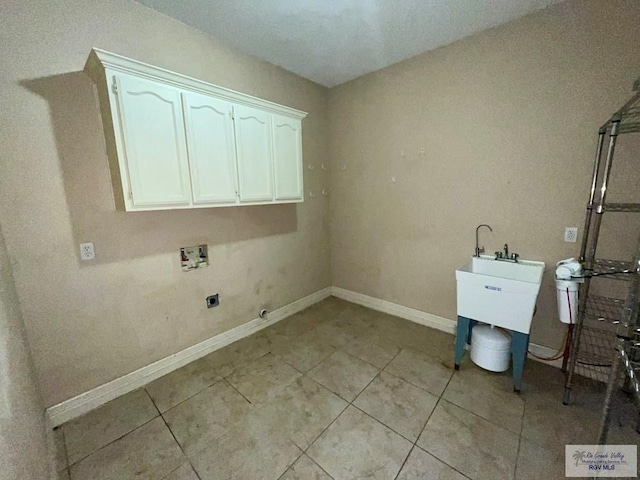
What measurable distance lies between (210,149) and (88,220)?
2.93ft

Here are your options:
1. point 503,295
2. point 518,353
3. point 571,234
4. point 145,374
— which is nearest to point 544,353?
point 518,353

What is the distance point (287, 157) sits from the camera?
2404 mm

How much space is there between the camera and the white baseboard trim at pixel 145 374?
5.43 ft

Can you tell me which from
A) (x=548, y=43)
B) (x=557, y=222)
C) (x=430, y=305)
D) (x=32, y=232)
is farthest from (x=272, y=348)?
(x=548, y=43)

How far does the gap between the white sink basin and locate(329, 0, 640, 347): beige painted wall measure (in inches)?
6.1

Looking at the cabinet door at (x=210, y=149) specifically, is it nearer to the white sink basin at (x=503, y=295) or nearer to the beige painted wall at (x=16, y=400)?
the beige painted wall at (x=16, y=400)

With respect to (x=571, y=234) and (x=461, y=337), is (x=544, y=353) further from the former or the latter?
(x=571, y=234)

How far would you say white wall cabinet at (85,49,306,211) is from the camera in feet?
4.90

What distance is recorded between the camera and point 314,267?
3268 millimetres

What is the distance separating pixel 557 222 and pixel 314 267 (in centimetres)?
232

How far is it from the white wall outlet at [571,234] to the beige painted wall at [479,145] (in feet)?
0.14

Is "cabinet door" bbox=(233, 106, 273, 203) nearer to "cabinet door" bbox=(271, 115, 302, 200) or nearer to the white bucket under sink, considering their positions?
"cabinet door" bbox=(271, 115, 302, 200)

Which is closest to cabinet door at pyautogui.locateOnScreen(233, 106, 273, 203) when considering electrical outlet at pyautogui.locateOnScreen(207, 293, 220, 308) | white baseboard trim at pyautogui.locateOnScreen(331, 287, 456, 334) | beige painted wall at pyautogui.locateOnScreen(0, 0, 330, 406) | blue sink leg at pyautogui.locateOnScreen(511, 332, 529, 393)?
beige painted wall at pyautogui.locateOnScreen(0, 0, 330, 406)

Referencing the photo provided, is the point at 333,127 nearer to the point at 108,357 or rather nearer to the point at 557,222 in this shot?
the point at 557,222
